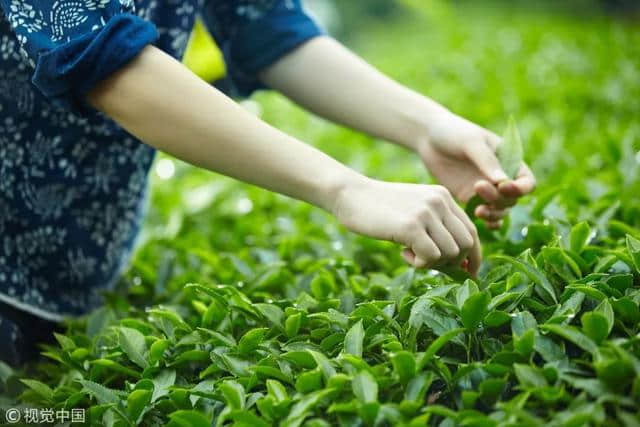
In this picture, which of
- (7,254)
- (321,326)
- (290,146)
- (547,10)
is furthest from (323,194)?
(547,10)

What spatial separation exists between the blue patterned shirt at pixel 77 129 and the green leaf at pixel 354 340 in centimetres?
52

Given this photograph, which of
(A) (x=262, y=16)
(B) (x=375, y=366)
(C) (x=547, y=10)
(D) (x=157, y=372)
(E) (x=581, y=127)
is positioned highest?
(A) (x=262, y=16)

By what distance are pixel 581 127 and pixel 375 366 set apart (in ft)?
6.80

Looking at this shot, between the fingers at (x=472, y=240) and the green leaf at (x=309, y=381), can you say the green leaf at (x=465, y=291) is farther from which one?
the green leaf at (x=309, y=381)

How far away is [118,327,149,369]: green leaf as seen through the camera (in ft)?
4.22

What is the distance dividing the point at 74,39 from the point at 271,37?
667 mm

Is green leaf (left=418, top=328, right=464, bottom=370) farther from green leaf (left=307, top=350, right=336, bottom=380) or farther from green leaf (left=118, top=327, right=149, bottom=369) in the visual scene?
green leaf (left=118, top=327, right=149, bottom=369)

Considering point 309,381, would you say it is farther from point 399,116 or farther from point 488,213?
point 399,116

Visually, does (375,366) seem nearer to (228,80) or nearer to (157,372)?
(157,372)

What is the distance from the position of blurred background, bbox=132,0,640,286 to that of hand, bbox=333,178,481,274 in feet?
1.48

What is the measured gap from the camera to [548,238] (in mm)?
1549

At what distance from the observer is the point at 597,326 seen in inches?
42.0

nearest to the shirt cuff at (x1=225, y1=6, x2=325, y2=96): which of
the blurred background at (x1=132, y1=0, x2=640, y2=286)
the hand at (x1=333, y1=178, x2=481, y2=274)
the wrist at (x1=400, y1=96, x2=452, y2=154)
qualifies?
the wrist at (x1=400, y1=96, x2=452, y2=154)

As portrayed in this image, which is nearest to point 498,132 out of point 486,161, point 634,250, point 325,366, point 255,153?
point 486,161
